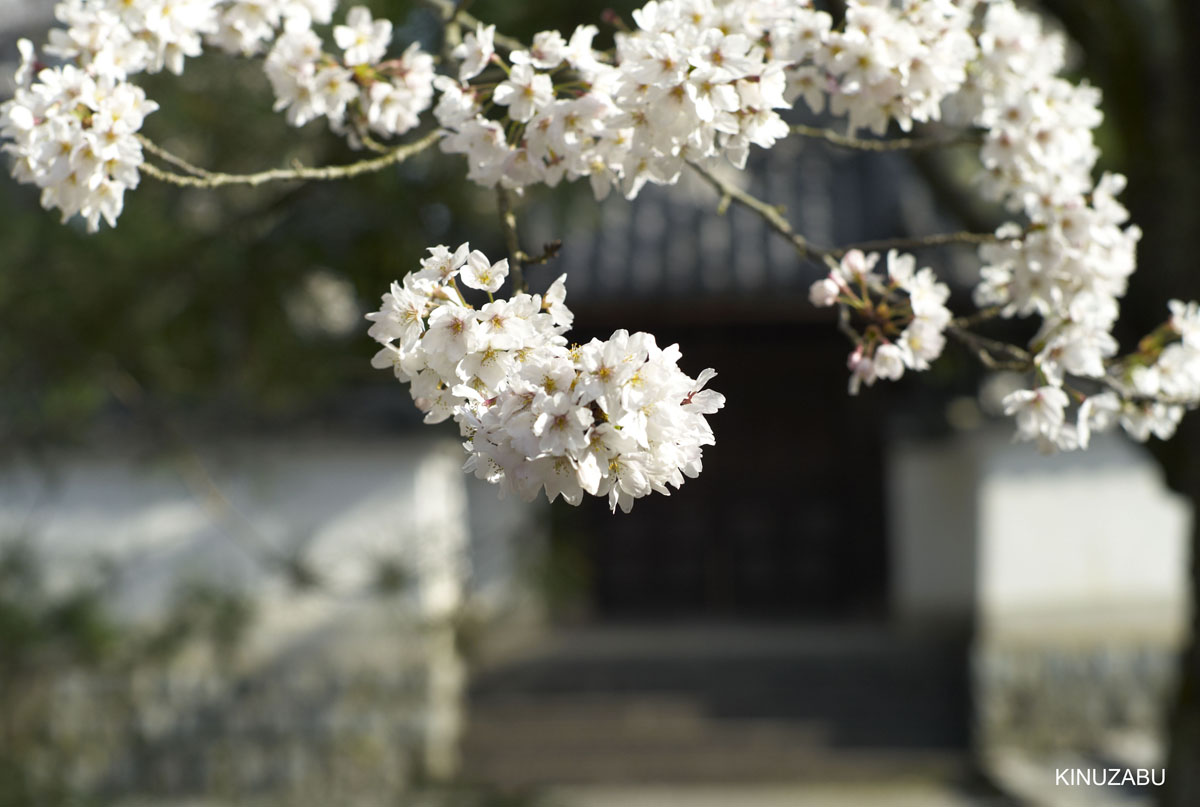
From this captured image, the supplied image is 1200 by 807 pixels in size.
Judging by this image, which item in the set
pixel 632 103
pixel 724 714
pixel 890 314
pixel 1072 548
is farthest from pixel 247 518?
pixel 632 103

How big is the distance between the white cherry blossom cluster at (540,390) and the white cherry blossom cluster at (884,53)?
24.5 inches

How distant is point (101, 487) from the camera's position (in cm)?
591

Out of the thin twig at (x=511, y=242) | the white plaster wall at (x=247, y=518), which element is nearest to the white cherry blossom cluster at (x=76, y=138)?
the thin twig at (x=511, y=242)

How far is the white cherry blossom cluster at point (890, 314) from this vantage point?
1.44 meters

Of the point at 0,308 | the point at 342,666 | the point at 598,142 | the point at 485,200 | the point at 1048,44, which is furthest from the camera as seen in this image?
the point at 342,666

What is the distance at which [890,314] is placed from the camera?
4.80 feet

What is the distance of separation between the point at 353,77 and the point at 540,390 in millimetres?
794

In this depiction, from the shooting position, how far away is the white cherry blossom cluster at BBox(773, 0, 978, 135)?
1415 mm

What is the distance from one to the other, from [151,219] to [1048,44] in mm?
2410

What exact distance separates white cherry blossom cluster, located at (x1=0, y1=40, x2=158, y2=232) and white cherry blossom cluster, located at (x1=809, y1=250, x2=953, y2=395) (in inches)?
33.8

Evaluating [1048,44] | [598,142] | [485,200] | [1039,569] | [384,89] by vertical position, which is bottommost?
[1039,569]

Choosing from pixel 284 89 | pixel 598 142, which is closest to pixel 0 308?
pixel 284 89

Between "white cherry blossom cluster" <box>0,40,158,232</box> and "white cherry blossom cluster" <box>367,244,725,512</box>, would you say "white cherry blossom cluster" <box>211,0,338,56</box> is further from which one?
"white cherry blossom cluster" <box>367,244,725,512</box>

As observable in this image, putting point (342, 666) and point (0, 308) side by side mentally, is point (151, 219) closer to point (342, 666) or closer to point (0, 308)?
point (0, 308)
